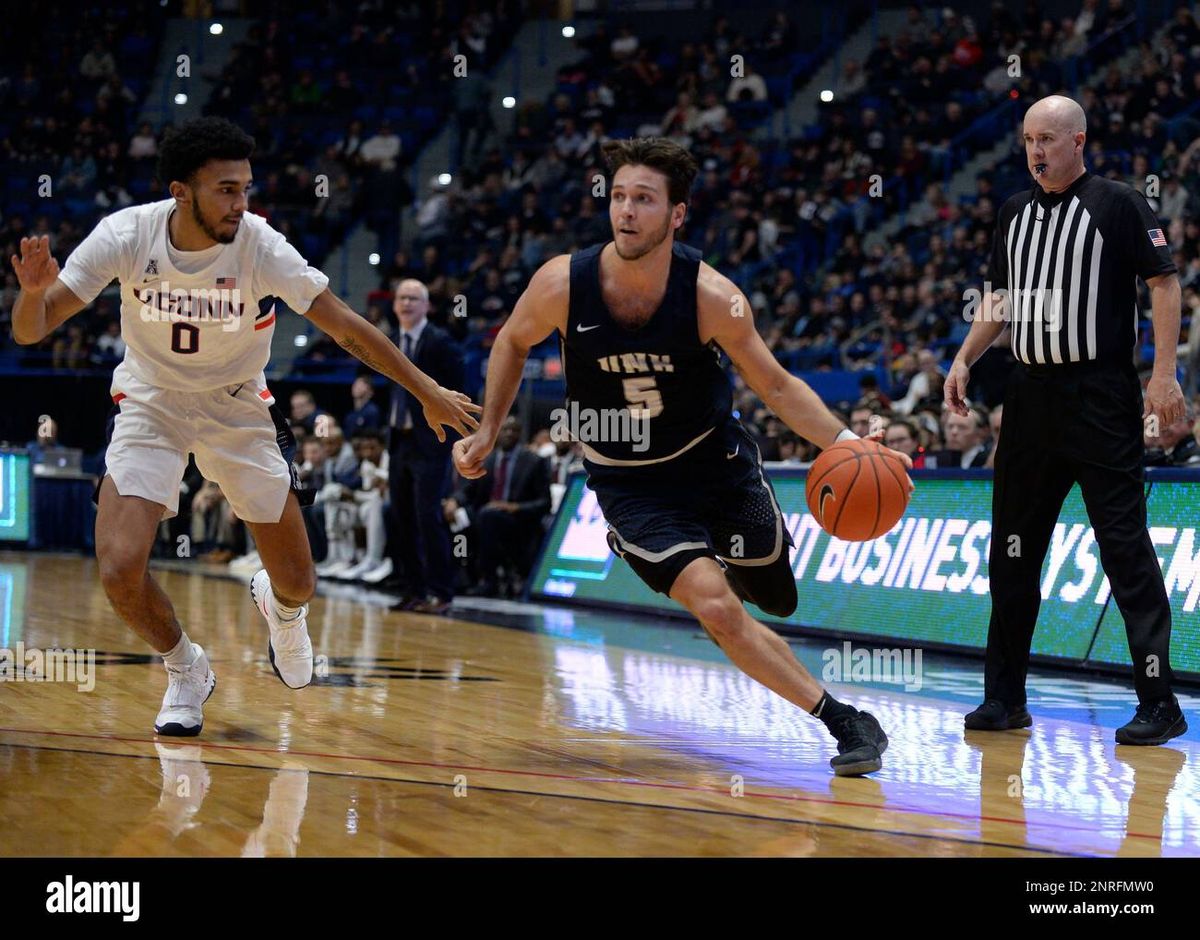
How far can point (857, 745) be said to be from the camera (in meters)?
4.97

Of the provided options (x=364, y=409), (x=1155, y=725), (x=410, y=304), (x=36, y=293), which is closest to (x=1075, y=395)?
(x=1155, y=725)

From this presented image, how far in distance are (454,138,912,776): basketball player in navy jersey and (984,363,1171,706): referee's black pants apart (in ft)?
4.05

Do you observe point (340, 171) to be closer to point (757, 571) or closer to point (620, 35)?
point (620, 35)

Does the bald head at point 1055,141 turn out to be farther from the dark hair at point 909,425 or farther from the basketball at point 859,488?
the dark hair at point 909,425

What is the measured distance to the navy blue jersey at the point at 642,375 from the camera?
512 centimetres

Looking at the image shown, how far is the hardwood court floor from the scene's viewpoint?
392 cm

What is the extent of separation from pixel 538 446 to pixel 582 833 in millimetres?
11695

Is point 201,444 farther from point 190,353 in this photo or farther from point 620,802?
point 620,802

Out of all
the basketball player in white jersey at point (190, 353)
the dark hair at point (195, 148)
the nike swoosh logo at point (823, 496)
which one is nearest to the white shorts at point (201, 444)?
the basketball player in white jersey at point (190, 353)

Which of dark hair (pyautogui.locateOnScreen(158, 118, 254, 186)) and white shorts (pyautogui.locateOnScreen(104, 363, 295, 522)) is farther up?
dark hair (pyautogui.locateOnScreen(158, 118, 254, 186))

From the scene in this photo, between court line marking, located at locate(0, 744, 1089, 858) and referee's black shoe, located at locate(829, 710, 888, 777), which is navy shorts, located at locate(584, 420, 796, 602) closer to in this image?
referee's black shoe, located at locate(829, 710, 888, 777)

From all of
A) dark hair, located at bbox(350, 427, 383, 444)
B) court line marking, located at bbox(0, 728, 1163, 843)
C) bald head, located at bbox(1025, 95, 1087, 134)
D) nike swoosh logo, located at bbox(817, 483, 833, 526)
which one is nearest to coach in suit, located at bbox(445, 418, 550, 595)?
dark hair, located at bbox(350, 427, 383, 444)

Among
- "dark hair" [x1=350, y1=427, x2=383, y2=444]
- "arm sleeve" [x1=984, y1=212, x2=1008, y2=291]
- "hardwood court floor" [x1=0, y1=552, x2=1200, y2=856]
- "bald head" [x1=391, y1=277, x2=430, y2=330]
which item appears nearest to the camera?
"hardwood court floor" [x1=0, y1=552, x2=1200, y2=856]

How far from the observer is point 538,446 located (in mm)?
15602
